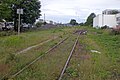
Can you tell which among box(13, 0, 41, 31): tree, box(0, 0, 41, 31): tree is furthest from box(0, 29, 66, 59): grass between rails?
box(13, 0, 41, 31): tree

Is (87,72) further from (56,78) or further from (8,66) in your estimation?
(8,66)

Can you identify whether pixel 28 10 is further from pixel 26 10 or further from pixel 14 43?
pixel 14 43

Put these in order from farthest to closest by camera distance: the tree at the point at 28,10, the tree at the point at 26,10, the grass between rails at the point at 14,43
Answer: the tree at the point at 28,10 < the tree at the point at 26,10 < the grass between rails at the point at 14,43

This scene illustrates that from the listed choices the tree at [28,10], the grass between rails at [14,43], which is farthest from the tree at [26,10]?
the grass between rails at [14,43]

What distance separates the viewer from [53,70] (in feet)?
37.0

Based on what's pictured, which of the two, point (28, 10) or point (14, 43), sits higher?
point (28, 10)

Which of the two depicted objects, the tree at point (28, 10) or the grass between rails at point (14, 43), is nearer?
the grass between rails at point (14, 43)

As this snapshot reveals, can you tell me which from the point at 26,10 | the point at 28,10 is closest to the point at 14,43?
the point at 26,10

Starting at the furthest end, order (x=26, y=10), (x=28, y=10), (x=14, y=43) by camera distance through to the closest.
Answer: (x=28, y=10)
(x=26, y=10)
(x=14, y=43)

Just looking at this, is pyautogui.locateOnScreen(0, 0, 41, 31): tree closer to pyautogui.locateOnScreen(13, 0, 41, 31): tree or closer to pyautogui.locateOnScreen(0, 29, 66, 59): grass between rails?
pyautogui.locateOnScreen(13, 0, 41, 31): tree

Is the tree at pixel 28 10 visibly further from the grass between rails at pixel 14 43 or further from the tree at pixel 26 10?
the grass between rails at pixel 14 43

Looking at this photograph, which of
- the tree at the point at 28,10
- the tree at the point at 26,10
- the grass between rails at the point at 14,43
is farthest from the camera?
the tree at the point at 28,10

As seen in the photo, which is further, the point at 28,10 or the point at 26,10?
the point at 28,10

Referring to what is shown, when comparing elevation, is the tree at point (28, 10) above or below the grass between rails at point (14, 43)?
above
